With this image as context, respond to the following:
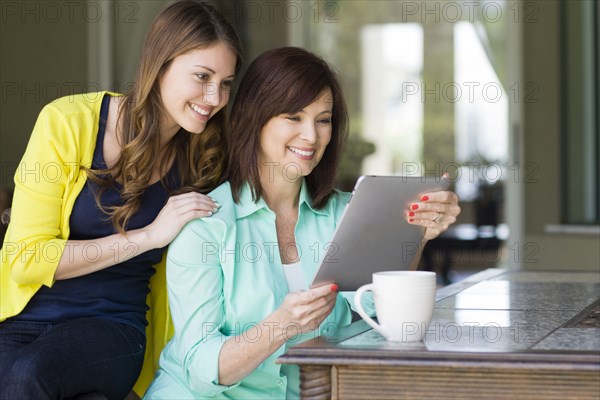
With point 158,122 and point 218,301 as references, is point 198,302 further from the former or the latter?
point 158,122

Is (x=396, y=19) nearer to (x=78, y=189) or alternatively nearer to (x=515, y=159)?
(x=515, y=159)

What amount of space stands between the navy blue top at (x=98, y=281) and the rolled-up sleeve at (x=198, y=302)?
256mm

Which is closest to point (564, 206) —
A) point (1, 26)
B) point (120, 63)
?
point (120, 63)

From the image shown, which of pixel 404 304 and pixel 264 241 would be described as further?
pixel 264 241

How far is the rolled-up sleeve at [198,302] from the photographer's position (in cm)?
160

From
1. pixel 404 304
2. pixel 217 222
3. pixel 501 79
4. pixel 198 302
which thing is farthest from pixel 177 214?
pixel 501 79

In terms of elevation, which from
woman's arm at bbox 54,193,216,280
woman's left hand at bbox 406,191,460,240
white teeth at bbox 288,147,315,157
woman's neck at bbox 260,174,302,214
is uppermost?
white teeth at bbox 288,147,315,157

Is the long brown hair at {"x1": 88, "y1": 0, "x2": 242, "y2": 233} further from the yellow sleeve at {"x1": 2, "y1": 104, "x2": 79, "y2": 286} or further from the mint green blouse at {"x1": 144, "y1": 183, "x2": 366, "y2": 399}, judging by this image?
the mint green blouse at {"x1": 144, "y1": 183, "x2": 366, "y2": 399}

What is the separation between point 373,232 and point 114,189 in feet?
2.11

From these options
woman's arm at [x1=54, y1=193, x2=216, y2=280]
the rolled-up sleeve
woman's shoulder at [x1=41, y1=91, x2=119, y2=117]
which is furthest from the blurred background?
the rolled-up sleeve

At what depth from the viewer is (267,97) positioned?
72.6 inches

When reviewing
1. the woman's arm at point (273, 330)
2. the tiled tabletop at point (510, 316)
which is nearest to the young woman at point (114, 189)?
the woman's arm at point (273, 330)

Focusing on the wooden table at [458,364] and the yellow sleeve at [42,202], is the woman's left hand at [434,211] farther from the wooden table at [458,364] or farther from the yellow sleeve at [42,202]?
the yellow sleeve at [42,202]

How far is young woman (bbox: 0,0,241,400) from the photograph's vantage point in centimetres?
189
